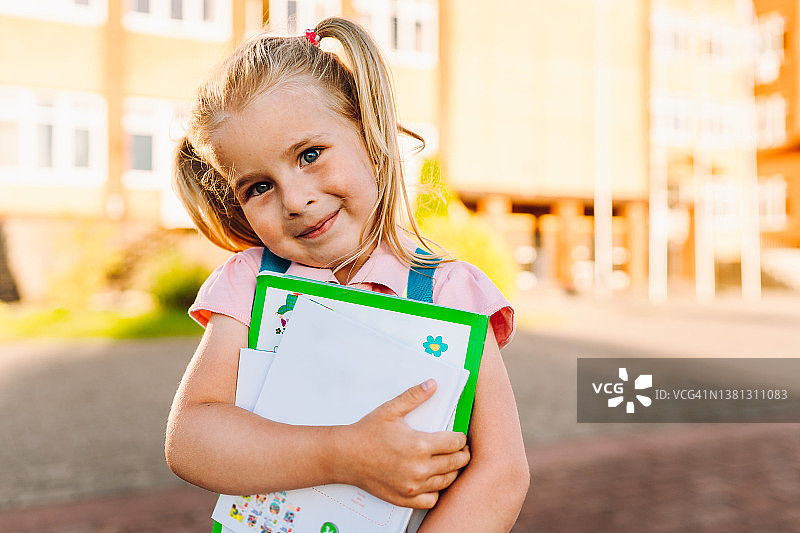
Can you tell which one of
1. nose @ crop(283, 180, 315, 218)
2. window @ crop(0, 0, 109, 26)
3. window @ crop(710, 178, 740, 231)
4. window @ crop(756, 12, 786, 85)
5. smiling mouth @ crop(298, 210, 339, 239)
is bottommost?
smiling mouth @ crop(298, 210, 339, 239)

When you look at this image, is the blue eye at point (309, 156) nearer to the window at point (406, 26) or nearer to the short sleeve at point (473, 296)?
the short sleeve at point (473, 296)

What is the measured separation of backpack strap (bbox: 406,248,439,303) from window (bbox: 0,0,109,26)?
1700cm

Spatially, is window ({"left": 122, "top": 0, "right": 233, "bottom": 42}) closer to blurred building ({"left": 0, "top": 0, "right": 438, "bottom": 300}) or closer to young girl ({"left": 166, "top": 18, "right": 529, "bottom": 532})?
blurred building ({"left": 0, "top": 0, "right": 438, "bottom": 300})

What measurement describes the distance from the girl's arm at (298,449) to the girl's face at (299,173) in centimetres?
26

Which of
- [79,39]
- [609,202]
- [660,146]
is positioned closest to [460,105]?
[609,202]

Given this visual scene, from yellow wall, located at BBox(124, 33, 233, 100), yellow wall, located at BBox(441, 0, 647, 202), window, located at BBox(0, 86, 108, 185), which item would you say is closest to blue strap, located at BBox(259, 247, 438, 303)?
yellow wall, located at BBox(124, 33, 233, 100)

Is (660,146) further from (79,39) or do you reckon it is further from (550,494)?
(550,494)

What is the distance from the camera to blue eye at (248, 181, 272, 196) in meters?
1.19

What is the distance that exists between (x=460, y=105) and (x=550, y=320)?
8393mm

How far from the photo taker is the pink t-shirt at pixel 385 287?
1179 millimetres

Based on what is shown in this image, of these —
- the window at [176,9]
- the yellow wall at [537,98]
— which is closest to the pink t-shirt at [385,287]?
the window at [176,9]

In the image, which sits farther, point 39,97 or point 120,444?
point 39,97

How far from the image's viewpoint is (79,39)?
51.7 ft

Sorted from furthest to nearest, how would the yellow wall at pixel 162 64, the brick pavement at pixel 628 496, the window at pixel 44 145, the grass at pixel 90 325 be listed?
the yellow wall at pixel 162 64 → the window at pixel 44 145 → the grass at pixel 90 325 → the brick pavement at pixel 628 496
